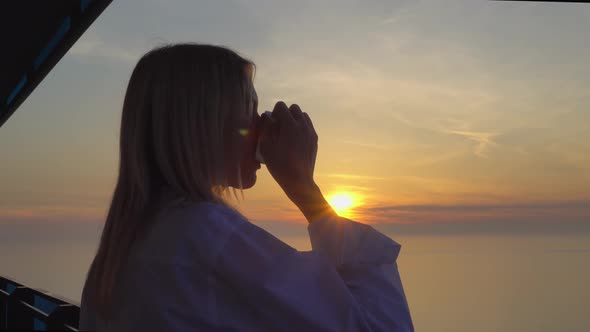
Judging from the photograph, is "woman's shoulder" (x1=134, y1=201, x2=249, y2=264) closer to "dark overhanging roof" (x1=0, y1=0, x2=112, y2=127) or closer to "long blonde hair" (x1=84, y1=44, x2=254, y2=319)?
"long blonde hair" (x1=84, y1=44, x2=254, y2=319)

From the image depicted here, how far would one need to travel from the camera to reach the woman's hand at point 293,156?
85 centimetres

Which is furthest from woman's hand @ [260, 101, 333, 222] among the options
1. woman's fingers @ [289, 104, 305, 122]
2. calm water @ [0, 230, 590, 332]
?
calm water @ [0, 230, 590, 332]

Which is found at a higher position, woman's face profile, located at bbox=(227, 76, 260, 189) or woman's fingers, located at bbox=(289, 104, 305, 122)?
woman's fingers, located at bbox=(289, 104, 305, 122)

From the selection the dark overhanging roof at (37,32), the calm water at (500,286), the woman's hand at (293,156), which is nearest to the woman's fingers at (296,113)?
the woman's hand at (293,156)

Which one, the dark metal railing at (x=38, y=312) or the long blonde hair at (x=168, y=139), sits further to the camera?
the dark metal railing at (x=38, y=312)

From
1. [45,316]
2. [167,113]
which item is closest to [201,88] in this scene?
[167,113]

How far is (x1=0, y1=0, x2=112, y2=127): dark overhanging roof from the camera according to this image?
221 cm

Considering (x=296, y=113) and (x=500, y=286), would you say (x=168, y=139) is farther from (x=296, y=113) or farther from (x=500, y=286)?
(x=500, y=286)

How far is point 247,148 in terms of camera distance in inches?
33.6

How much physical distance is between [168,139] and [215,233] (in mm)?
173

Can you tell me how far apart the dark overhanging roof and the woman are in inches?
55.6

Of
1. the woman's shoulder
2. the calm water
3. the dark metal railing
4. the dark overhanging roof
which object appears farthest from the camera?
the calm water

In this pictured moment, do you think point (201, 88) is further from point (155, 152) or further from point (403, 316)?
point (403, 316)

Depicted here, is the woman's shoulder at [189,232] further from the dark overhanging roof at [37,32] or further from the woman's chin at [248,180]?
the dark overhanging roof at [37,32]
